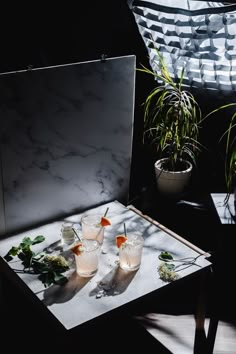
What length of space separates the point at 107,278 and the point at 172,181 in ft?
2.92

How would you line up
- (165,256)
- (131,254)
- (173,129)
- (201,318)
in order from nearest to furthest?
(131,254) → (165,256) → (201,318) → (173,129)

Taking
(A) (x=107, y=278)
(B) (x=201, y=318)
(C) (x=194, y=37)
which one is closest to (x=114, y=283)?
(A) (x=107, y=278)

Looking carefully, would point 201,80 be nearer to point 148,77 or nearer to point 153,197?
point 148,77

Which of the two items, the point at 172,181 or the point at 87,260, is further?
the point at 172,181

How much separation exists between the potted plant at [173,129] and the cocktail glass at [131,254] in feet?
2.38

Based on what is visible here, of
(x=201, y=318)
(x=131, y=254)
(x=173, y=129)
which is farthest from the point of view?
A: (x=173, y=129)

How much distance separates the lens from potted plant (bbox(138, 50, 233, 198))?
306 centimetres

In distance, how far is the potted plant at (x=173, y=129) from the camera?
306 cm

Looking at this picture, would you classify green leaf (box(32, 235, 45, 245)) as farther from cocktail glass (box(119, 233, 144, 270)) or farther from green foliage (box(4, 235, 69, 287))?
cocktail glass (box(119, 233, 144, 270))

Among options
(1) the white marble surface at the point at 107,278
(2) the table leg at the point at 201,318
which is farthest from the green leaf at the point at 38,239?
(2) the table leg at the point at 201,318

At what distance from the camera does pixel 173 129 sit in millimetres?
3111

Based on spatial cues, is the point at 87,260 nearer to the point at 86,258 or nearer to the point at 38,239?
the point at 86,258

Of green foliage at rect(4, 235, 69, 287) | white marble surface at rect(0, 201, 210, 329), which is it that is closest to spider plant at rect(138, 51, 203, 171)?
white marble surface at rect(0, 201, 210, 329)

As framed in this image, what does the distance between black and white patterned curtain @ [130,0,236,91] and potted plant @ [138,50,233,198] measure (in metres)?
0.09
